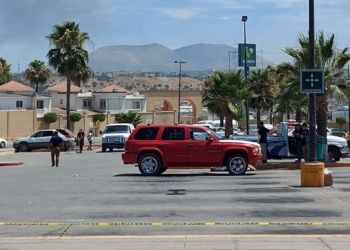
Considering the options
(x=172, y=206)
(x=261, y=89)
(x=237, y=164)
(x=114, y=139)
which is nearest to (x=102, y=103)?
(x=261, y=89)

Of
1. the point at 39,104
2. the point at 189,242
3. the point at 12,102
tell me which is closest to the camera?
the point at 189,242

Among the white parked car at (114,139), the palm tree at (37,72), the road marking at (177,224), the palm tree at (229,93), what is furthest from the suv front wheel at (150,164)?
the palm tree at (37,72)

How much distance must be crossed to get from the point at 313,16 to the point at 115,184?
26.4 feet

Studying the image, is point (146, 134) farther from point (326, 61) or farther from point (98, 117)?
point (98, 117)

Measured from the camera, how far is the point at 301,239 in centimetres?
1103

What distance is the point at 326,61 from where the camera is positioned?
26.1 meters

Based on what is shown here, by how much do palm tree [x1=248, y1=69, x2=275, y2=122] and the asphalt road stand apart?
35.0 m

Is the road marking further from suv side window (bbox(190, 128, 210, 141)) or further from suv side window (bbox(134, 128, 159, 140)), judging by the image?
suv side window (bbox(134, 128, 159, 140))

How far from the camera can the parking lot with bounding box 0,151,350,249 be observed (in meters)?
12.3

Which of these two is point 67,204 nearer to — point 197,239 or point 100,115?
point 197,239

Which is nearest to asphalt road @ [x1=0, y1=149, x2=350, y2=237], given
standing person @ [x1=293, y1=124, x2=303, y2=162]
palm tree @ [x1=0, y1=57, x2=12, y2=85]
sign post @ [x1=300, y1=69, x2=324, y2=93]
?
standing person @ [x1=293, y1=124, x2=303, y2=162]

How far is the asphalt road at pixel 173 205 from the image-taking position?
487 inches

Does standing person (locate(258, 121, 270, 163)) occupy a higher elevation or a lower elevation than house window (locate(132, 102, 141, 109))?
lower

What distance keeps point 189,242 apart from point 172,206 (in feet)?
14.7
